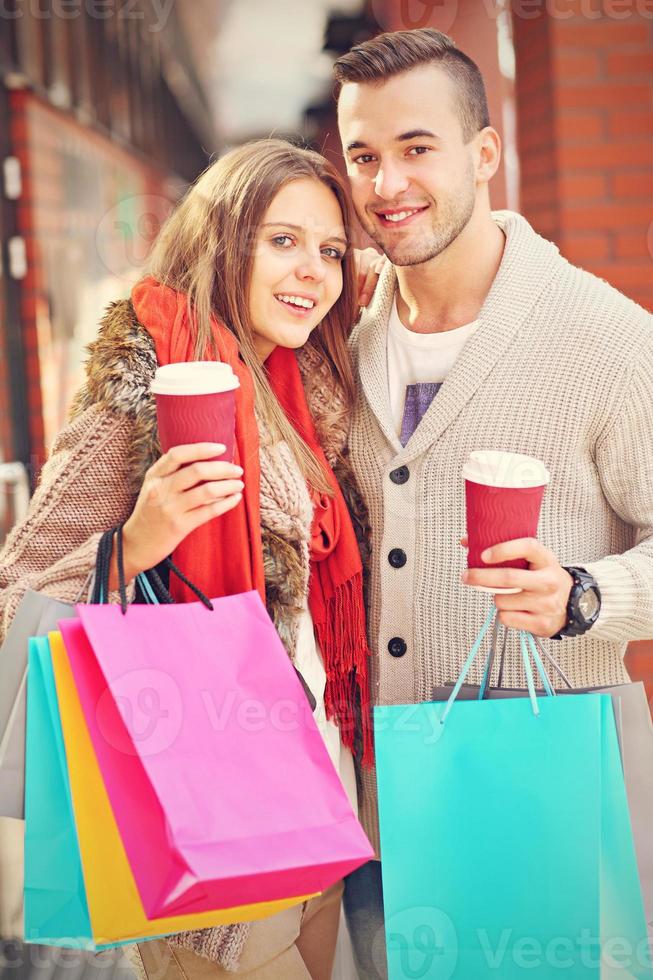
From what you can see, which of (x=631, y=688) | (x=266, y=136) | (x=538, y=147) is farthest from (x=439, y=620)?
(x=538, y=147)

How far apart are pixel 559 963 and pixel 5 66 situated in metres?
4.08

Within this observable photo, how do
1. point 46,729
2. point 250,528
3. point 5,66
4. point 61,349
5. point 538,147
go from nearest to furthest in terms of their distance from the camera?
point 46,729
point 250,528
point 538,147
point 5,66
point 61,349

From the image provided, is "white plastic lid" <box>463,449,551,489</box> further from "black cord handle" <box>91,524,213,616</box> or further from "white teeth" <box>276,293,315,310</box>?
"white teeth" <box>276,293,315,310</box>

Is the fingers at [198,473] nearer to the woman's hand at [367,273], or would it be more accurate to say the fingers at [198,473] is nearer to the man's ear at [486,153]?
the woman's hand at [367,273]

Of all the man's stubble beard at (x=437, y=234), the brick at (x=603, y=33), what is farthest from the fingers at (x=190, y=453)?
the brick at (x=603, y=33)

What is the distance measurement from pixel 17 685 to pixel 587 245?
2.78 metres

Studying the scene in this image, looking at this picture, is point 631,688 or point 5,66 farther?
point 5,66

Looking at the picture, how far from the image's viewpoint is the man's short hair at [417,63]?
227 cm

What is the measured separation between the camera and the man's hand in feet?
5.02

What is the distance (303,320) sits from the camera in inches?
82.7

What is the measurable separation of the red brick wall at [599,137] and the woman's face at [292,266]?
1740 mm

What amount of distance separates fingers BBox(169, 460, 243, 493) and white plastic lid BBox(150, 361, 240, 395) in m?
0.11

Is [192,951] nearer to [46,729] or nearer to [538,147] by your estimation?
[46,729]

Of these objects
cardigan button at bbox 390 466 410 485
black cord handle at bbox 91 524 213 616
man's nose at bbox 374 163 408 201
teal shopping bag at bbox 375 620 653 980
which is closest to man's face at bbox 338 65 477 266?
man's nose at bbox 374 163 408 201
